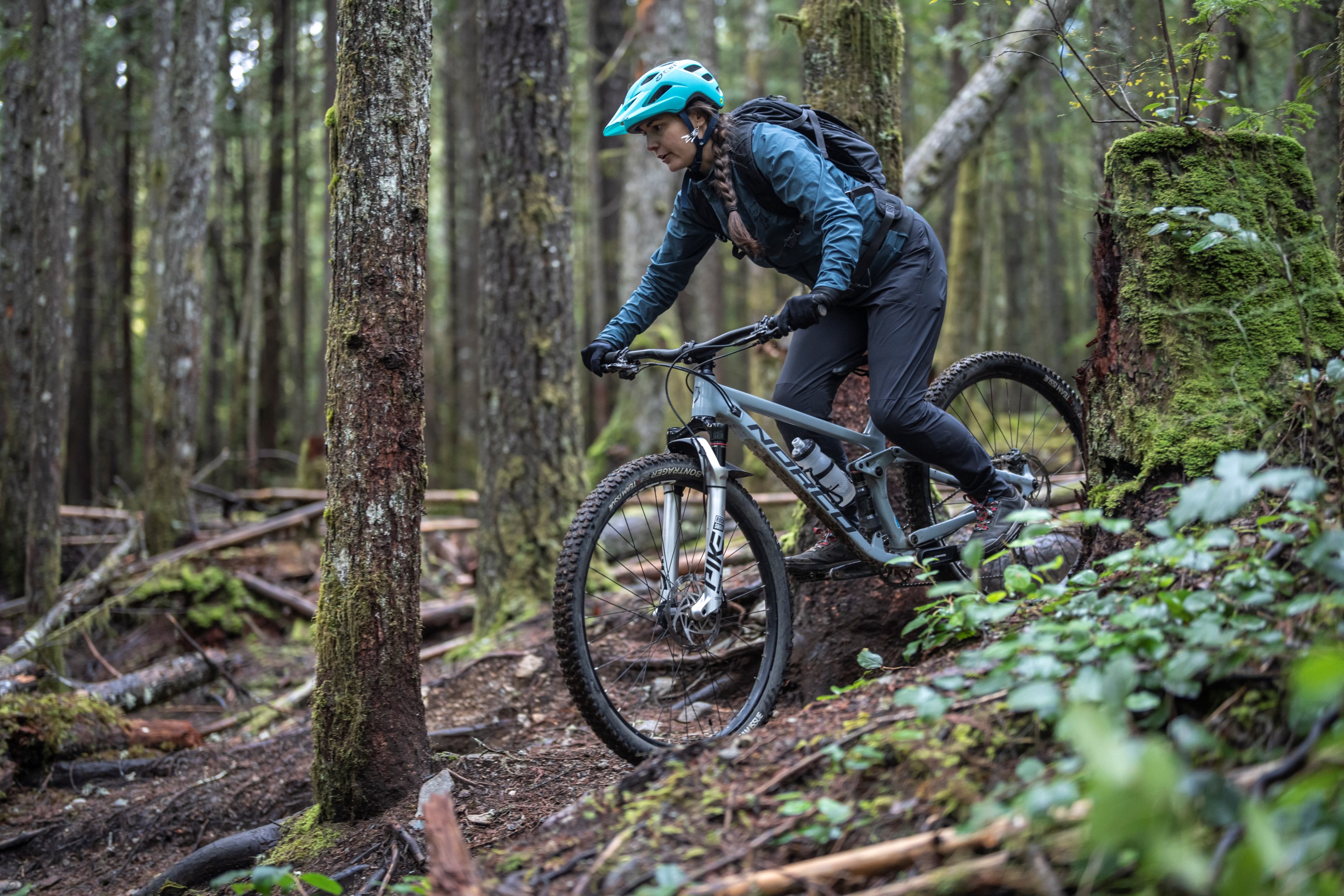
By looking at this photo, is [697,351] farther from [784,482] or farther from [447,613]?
[447,613]

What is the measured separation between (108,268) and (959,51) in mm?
17866

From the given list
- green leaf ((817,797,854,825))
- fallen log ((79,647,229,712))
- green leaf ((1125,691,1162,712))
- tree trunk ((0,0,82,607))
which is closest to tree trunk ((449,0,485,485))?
tree trunk ((0,0,82,607))

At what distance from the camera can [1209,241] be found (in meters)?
3.11

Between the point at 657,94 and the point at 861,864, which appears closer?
the point at 861,864

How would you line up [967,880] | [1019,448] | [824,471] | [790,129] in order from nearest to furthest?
[967,880] < [790,129] < [824,471] < [1019,448]

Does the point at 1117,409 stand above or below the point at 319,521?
above

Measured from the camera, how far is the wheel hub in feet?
11.8

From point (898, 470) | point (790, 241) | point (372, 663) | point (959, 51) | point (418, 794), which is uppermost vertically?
point (959, 51)

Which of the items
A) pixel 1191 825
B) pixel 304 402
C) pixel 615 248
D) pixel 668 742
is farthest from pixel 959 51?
pixel 304 402

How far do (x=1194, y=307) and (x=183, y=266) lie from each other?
35.0 feet

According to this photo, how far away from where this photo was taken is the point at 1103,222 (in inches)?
152

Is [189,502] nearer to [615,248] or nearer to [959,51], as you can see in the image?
[615,248]

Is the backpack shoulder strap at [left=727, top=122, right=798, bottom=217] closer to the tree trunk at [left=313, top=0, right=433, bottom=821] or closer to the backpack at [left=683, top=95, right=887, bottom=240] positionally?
the backpack at [left=683, top=95, right=887, bottom=240]

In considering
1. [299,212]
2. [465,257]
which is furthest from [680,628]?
[299,212]
